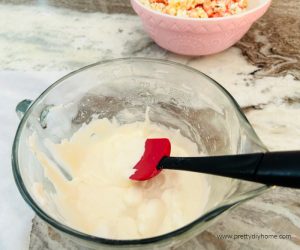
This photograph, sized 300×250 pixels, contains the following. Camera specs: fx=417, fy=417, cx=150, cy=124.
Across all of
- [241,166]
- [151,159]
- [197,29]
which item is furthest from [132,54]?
[241,166]

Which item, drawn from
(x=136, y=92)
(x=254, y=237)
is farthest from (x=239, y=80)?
(x=254, y=237)

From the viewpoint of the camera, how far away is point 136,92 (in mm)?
736

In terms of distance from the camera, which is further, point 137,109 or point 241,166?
point 137,109

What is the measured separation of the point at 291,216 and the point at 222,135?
16 cm

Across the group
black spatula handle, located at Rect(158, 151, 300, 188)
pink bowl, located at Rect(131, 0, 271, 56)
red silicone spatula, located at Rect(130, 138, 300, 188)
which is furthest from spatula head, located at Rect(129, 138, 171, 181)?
pink bowl, located at Rect(131, 0, 271, 56)

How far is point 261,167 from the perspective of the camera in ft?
1.43

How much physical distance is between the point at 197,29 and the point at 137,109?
0.72 ft

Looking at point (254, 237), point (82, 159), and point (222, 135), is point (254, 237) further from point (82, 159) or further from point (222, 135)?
point (82, 159)

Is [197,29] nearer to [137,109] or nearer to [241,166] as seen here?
[137,109]

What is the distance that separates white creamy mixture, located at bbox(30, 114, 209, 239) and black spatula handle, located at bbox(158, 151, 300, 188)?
9 centimetres

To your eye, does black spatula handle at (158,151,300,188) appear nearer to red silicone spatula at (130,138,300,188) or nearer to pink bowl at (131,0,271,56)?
red silicone spatula at (130,138,300,188)

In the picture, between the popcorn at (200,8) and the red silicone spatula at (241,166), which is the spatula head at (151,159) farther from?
the popcorn at (200,8)

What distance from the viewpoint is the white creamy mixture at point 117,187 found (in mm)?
563

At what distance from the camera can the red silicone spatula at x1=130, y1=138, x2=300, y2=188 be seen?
0.42 meters
